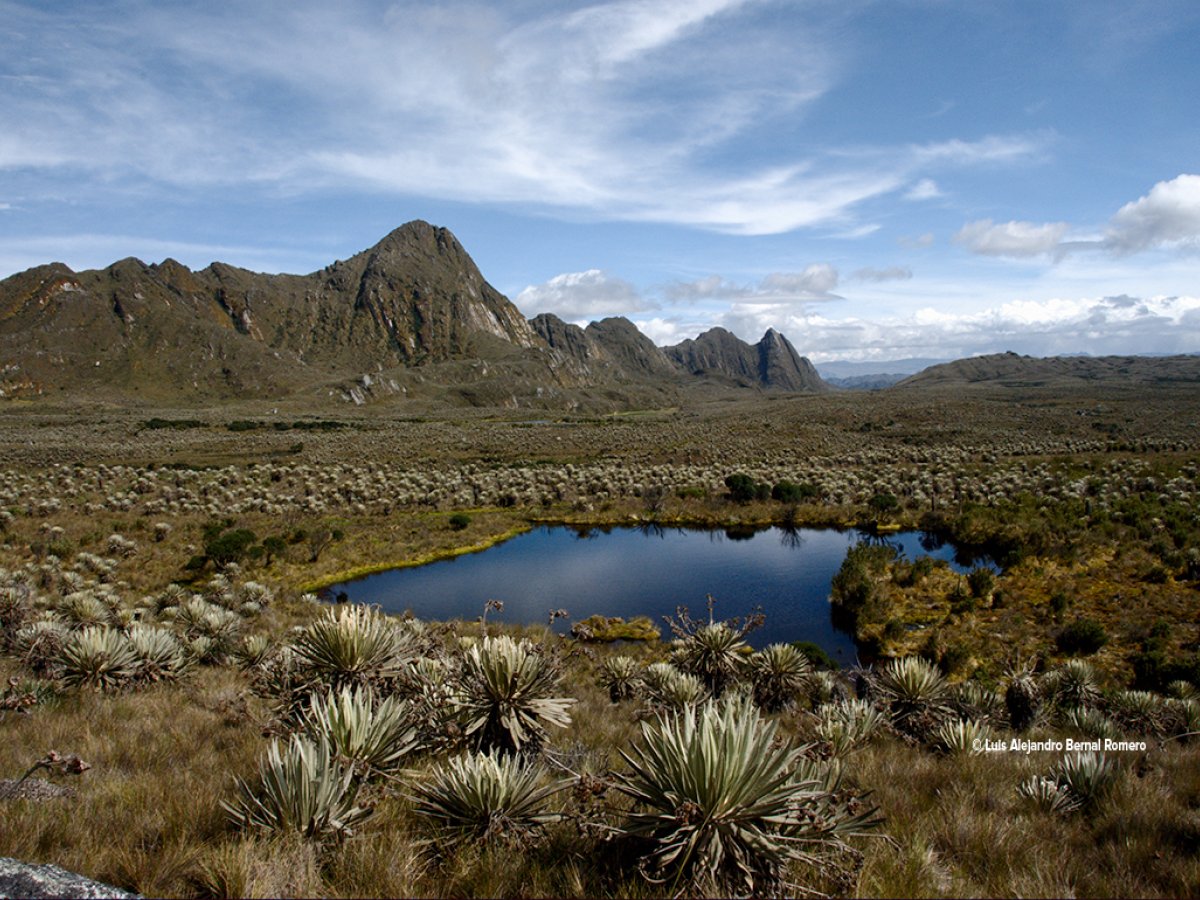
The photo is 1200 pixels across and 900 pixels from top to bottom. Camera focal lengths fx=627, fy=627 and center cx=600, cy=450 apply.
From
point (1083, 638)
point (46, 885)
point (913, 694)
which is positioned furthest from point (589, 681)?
point (1083, 638)

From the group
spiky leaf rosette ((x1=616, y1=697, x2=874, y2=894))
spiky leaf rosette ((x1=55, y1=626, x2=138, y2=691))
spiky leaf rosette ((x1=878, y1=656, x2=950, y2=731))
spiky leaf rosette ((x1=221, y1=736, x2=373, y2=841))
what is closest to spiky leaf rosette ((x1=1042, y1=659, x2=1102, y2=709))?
spiky leaf rosette ((x1=878, y1=656, x2=950, y2=731))

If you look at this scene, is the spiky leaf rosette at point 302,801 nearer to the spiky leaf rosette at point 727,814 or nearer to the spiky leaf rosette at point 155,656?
the spiky leaf rosette at point 727,814

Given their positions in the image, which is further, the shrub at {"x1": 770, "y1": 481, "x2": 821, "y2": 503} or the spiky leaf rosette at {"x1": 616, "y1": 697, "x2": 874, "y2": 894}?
the shrub at {"x1": 770, "y1": 481, "x2": 821, "y2": 503}

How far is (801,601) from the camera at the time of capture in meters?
19.1

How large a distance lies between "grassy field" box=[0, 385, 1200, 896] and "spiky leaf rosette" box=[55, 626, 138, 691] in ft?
0.13

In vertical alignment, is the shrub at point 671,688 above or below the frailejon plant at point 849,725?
below

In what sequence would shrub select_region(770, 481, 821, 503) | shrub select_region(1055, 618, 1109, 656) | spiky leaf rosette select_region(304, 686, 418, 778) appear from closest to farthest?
spiky leaf rosette select_region(304, 686, 418, 778) < shrub select_region(1055, 618, 1109, 656) < shrub select_region(770, 481, 821, 503)

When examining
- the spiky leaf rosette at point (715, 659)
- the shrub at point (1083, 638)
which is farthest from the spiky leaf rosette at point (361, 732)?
the shrub at point (1083, 638)

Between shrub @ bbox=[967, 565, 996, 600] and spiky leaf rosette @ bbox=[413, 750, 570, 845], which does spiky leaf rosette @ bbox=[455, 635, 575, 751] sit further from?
shrub @ bbox=[967, 565, 996, 600]

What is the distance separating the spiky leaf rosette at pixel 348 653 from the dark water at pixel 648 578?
37.3 feet

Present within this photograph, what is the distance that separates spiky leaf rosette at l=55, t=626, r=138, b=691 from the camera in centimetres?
711

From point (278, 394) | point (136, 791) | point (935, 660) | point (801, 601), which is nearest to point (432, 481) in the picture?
point (801, 601)

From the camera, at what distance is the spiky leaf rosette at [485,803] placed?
3438 mm

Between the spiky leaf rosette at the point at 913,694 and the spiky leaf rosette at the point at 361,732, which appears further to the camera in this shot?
the spiky leaf rosette at the point at 913,694
